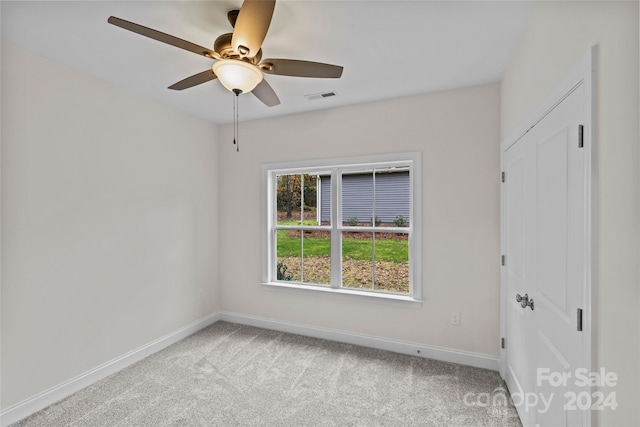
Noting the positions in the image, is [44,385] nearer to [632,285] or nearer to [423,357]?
[423,357]

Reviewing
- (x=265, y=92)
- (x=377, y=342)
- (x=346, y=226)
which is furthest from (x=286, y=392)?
(x=265, y=92)

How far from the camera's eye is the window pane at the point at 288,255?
145 inches

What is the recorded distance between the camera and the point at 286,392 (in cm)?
238

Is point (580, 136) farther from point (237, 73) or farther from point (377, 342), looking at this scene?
point (377, 342)

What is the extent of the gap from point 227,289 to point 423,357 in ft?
8.20

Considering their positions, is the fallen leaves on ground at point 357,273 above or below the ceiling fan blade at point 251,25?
below

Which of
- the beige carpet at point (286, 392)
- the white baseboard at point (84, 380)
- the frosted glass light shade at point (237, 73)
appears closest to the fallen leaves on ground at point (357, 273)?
the beige carpet at point (286, 392)

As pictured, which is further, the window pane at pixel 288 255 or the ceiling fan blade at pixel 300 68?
the window pane at pixel 288 255

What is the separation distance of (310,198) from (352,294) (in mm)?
1230

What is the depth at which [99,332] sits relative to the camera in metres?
2.58

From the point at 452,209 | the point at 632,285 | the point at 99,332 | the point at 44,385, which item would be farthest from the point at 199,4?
the point at 44,385

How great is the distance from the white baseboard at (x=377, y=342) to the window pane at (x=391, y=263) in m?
0.54

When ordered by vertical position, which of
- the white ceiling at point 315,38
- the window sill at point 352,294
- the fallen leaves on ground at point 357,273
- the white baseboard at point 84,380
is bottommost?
the white baseboard at point 84,380

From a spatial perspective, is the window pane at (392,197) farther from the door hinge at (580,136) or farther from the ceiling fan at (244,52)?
the door hinge at (580,136)
